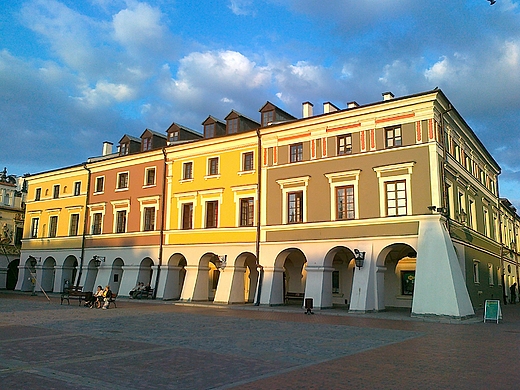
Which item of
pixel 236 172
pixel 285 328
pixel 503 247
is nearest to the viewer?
pixel 285 328

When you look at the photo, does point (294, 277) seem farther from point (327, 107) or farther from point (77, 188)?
point (77, 188)

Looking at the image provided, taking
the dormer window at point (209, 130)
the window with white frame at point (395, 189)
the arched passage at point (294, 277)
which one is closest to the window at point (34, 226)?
the dormer window at point (209, 130)

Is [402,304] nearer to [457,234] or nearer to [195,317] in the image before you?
[457,234]

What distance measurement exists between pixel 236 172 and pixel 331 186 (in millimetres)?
7251

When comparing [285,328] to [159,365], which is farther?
[285,328]

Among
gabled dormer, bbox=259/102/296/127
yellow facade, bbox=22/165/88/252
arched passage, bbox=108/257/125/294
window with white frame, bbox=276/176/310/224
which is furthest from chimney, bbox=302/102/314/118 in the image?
yellow facade, bbox=22/165/88/252

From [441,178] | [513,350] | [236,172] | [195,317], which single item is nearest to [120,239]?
[236,172]

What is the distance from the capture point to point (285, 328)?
17312 mm

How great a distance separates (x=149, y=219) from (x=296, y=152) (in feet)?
43.3

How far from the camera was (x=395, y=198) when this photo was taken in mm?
24578

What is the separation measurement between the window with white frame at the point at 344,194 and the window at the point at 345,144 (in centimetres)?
134

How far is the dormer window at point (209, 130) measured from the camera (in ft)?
111

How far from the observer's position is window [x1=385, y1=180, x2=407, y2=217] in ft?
79.6

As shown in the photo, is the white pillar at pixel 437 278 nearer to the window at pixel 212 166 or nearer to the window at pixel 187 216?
the window at pixel 212 166
